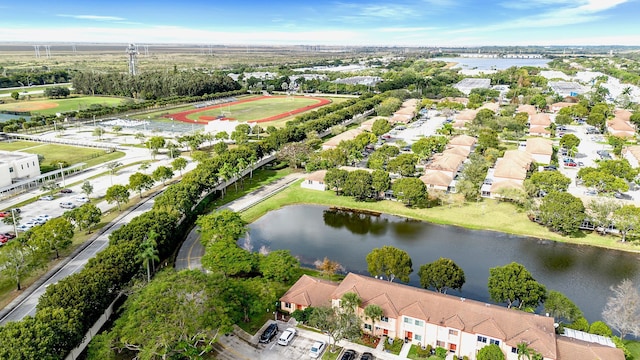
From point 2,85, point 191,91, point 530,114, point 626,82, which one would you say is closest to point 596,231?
point 530,114

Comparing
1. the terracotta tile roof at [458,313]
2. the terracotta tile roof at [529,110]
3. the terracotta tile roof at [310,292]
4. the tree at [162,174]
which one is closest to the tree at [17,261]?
the terracotta tile roof at [310,292]

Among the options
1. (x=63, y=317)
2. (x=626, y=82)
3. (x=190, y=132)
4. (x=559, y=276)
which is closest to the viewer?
(x=63, y=317)

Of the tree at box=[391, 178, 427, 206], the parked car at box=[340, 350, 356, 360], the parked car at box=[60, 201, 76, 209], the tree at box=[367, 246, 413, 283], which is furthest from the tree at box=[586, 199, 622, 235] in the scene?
the parked car at box=[60, 201, 76, 209]

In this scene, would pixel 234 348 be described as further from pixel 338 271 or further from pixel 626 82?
pixel 626 82

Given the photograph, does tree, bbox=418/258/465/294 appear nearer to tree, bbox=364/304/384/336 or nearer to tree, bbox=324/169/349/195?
tree, bbox=364/304/384/336

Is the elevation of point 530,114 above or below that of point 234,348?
above

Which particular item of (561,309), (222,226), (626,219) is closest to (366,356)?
(561,309)
